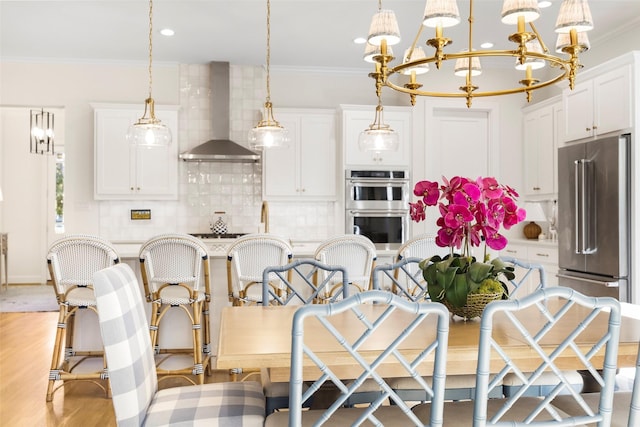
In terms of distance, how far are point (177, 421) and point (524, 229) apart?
17.1 ft

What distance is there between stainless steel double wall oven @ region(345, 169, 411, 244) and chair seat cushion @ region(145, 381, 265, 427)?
407cm

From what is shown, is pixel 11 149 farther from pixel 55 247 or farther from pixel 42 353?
pixel 55 247

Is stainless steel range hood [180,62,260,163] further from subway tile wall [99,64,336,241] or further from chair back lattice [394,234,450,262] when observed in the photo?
chair back lattice [394,234,450,262]

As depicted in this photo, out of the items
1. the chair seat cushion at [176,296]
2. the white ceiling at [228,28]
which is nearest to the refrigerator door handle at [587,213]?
the white ceiling at [228,28]

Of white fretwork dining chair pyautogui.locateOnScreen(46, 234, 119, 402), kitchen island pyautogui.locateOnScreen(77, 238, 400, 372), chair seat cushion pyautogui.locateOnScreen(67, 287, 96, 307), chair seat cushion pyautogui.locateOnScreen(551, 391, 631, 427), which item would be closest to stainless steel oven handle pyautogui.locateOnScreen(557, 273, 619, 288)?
kitchen island pyautogui.locateOnScreen(77, 238, 400, 372)

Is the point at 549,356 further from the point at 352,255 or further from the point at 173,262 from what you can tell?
the point at 173,262

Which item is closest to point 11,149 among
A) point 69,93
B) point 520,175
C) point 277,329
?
point 69,93

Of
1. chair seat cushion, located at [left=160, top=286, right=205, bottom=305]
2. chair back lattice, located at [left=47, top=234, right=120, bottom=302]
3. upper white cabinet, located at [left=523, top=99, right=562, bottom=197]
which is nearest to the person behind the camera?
chair back lattice, located at [left=47, top=234, right=120, bottom=302]

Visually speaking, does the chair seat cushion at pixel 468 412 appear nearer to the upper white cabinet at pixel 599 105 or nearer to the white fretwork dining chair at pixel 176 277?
the white fretwork dining chair at pixel 176 277

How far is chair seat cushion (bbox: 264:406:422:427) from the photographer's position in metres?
1.66

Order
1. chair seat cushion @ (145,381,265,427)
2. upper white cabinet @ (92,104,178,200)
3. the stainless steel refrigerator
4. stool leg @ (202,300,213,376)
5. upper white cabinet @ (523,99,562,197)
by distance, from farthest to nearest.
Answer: upper white cabinet @ (92,104,178,200) → upper white cabinet @ (523,99,562,197) → the stainless steel refrigerator → stool leg @ (202,300,213,376) → chair seat cushion @ (145,381,265,427)

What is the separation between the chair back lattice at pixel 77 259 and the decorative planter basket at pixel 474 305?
2193 millimetres

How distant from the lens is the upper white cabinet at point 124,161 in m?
5.91

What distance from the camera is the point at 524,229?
20.1ft
